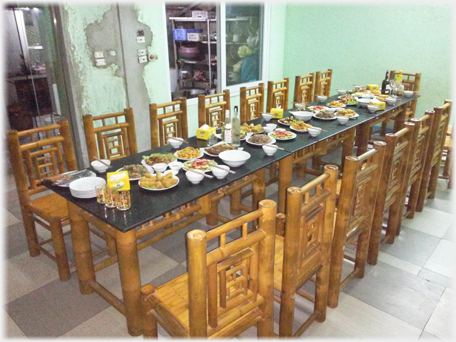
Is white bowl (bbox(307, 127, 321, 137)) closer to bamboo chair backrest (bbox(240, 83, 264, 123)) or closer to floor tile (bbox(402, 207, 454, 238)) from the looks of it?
bamboo chair backrest (bbox(240, 83, 264, 123))

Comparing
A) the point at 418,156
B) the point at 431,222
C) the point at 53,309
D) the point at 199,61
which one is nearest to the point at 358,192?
the point at 418,156

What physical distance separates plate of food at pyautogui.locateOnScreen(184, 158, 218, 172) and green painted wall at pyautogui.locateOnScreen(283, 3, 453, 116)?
329 cm

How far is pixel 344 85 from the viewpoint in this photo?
4586mm

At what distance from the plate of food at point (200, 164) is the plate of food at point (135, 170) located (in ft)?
0.67

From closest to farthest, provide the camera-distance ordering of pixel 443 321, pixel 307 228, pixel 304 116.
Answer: pixel 307 228 < pixel 443 321 < pixel 304 116

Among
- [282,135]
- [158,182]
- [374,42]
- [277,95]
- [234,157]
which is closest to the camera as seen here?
[158,182]

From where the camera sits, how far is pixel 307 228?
136cm

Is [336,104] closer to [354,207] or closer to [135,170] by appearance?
[354,207]

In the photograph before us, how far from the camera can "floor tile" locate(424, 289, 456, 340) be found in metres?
1.66

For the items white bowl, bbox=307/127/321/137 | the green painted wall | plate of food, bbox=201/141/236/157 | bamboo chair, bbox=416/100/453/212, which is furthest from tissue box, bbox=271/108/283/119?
the green painted wall

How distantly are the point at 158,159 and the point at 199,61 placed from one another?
305 centimetres

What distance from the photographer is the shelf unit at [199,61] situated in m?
4.45

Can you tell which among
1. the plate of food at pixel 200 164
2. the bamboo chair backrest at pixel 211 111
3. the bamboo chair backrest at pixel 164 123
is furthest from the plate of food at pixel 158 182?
the bamboo chair backrest at pixel 211 111

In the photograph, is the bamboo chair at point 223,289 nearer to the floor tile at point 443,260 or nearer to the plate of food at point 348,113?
the floor tile at point 443,260
